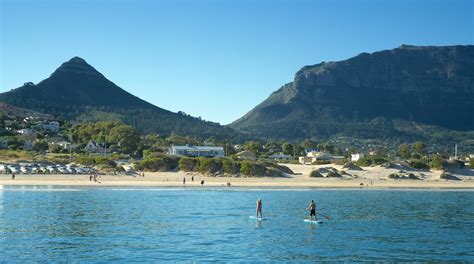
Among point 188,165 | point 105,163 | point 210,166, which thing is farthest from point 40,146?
point 210,166

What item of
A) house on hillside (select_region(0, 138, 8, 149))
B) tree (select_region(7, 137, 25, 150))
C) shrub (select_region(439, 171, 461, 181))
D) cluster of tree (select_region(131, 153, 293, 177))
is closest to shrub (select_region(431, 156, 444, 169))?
shrub (select_region(439, 171, 461, 181))

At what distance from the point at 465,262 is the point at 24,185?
53.1 m

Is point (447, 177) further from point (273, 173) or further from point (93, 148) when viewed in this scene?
point (93, 148)

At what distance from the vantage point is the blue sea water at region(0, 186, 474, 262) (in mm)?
24156

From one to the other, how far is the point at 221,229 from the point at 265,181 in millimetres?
42678

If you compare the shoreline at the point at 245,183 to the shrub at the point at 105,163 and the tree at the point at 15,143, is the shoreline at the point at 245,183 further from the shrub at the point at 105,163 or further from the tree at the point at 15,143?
the tree at the point at 15,143

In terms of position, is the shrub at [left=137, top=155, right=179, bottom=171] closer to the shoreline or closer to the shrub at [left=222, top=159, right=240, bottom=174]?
the shrub at [left=222, top=159, right=240, bottom=174]

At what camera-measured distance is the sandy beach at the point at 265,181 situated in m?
66.9

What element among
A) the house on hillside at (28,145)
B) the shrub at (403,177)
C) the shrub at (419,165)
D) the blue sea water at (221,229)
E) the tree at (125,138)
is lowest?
the blue sea water at (221,229)

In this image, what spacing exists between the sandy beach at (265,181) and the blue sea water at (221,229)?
45.8 feet

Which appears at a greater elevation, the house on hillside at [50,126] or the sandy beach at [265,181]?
the house on hillside at [50,126]

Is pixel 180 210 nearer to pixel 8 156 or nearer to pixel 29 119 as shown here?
pixel 8 156

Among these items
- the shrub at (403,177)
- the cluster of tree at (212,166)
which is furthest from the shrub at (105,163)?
the shrub at (403,177)

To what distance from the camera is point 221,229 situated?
31547 mm
